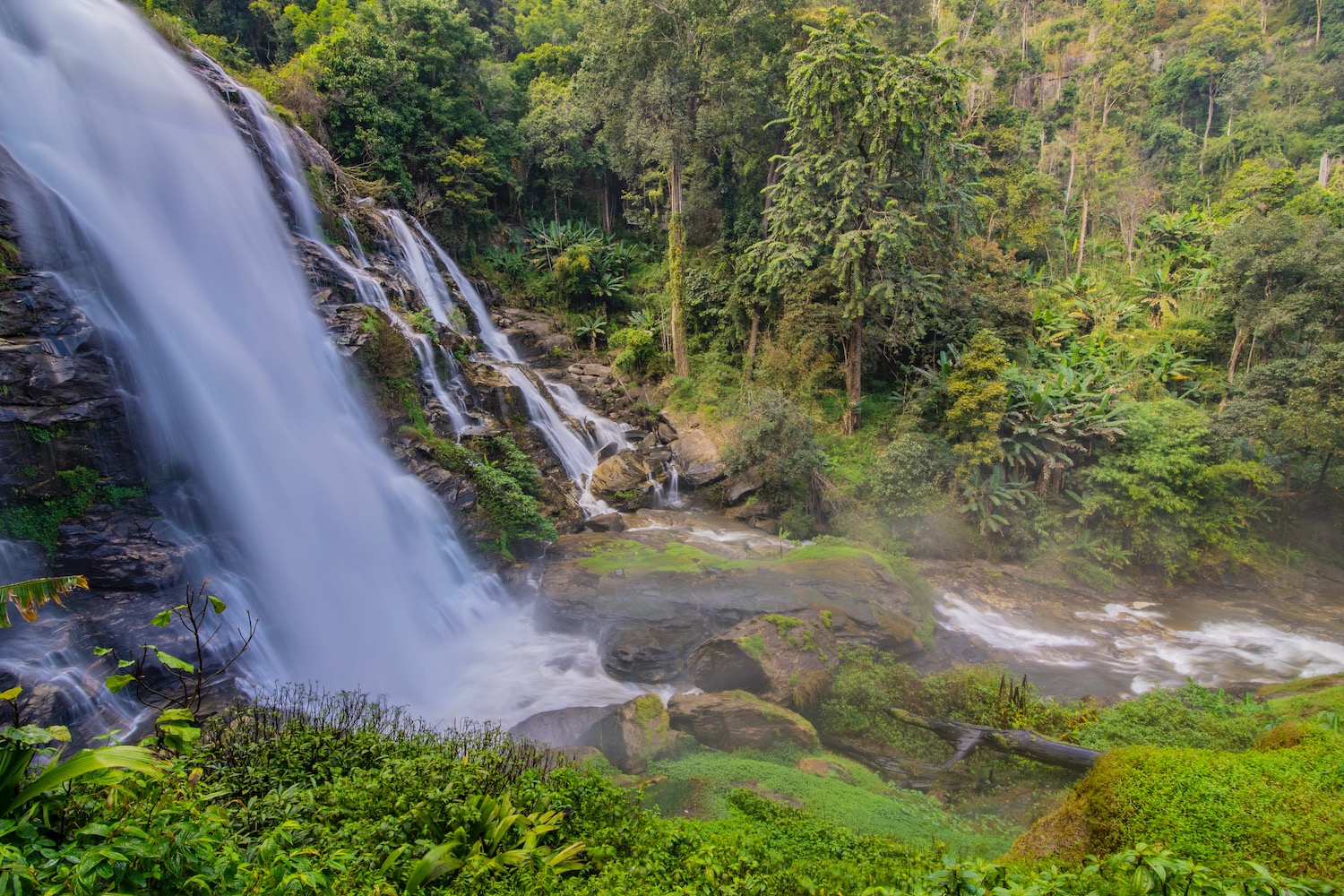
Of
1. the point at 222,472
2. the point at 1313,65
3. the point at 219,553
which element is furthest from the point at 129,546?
the point at 1313,65

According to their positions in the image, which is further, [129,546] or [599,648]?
[599,648]

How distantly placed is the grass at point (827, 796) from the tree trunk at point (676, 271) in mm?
14734

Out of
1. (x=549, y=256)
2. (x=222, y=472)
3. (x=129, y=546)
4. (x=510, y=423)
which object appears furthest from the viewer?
(x=549, y=256)

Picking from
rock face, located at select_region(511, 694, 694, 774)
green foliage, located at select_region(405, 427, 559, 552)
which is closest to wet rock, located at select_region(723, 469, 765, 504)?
green foliage, located at select_region(405, 427, 559, 552)

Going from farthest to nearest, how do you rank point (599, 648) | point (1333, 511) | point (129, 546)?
point (1333, 511) < point (599, 648) < point (129, 546)

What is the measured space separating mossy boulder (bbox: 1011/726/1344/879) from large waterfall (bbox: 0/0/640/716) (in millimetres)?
6084

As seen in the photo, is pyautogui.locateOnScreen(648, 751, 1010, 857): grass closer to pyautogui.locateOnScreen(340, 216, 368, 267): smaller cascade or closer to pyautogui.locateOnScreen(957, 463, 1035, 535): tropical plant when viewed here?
pyautogui.locateOnScreen(957, 463, 1035, 535): tropical plant

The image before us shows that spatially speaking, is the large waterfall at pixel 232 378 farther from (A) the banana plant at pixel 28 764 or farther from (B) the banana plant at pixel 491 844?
(A) the banana plant at pixel 28 764

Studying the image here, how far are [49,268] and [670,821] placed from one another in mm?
11088

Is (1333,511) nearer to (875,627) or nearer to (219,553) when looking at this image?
(875,627)

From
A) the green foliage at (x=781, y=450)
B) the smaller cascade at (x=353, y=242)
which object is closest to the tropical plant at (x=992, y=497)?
the green foliage at (x=781, y=450)

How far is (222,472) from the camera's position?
9336 millimetres

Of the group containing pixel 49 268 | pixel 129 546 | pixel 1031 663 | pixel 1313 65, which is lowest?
pixel 1031 663

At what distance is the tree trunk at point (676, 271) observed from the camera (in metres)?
19.6
